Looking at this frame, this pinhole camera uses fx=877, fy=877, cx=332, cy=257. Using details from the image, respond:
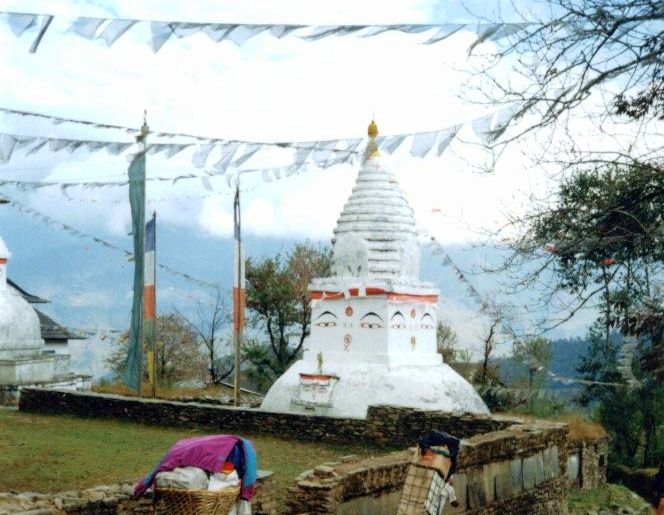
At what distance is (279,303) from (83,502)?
25.8 meters

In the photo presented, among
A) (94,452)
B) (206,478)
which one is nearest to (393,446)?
(94,452)

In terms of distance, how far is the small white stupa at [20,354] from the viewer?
2442cm

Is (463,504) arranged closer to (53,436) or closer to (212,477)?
(212,477)

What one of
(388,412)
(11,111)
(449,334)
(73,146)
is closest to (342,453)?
(388,412)

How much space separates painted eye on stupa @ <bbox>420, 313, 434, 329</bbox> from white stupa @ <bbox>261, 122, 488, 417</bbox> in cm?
2

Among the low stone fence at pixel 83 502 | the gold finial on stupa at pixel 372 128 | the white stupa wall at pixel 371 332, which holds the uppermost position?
the gold finial on stupa at pixel 372 128

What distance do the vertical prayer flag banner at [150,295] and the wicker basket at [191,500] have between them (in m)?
12.8

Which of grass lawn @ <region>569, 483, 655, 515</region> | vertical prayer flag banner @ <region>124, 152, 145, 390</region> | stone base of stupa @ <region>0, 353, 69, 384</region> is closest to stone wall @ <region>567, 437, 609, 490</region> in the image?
grass lawn @ <region>569, 483, 655, 515</region>

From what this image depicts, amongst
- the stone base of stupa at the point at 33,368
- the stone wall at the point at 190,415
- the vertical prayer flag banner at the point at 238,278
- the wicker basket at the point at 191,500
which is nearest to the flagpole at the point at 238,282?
the vertical prayer flag banner at the point at 238,278

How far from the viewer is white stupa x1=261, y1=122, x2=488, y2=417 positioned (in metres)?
18.2

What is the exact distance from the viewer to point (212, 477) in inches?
257

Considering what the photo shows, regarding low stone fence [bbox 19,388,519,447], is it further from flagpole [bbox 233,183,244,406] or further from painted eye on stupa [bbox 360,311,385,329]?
painted eye on stupa [bbox 360,311,385,329]

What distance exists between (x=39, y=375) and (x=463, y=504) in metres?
17.7

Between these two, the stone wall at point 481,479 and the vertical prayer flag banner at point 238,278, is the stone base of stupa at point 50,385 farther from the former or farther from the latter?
the stone wall at point 481,479
